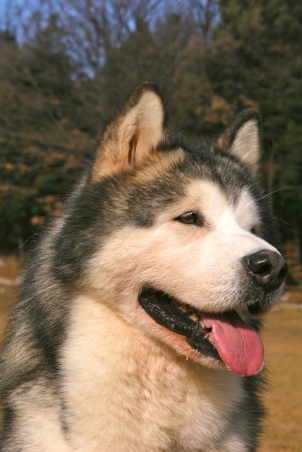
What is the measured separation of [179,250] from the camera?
2963mm

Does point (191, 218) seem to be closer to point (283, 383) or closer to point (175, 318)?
point (175, 318)

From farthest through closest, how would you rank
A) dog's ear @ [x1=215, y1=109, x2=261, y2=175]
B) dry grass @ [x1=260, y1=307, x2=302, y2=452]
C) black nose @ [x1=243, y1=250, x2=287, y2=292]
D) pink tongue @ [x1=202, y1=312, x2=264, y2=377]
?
dry grass @ [x1=260, y1=307, x2=302, y2=452], dog's ear @ [x1=215, y1=109, x2=261, y2=175], pink tongue @ [x1=202, y1=312, x2=264, y2=377], black nose @ [x1=243, y1=250, x2=287, y2=292]

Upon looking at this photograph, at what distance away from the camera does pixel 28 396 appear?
3068mm

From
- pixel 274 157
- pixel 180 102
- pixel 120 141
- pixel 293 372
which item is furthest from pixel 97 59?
pixel 120 141

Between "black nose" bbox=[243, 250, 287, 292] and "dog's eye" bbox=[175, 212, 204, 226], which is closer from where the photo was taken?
"black nose" bbox=[243, 250, 287, 292]

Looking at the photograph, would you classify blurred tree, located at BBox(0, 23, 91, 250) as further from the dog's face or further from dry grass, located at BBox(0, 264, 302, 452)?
the dog's face

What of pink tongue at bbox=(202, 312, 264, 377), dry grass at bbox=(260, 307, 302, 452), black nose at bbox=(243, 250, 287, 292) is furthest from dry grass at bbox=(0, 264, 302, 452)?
black nose at bbox=(243, 250, 287, 292)

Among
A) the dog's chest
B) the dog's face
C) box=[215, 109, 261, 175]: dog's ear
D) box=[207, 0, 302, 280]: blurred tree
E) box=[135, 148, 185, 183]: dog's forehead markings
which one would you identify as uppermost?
box=[207, 0, 302, 280]: blurred tree

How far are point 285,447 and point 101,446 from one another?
483 centimetres

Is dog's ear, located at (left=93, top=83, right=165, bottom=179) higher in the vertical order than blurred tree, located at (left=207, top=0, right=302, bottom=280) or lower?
lower

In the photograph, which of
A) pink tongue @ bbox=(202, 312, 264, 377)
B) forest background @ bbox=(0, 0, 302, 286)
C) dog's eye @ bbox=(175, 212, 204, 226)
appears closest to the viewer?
pink tongue @ bbox=(202, 312, 264, 377)

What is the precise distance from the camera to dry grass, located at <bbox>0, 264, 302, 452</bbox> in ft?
23.4

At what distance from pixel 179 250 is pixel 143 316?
1.10ft

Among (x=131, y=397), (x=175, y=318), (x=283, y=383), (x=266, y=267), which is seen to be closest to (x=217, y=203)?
(x=266, y=267)
